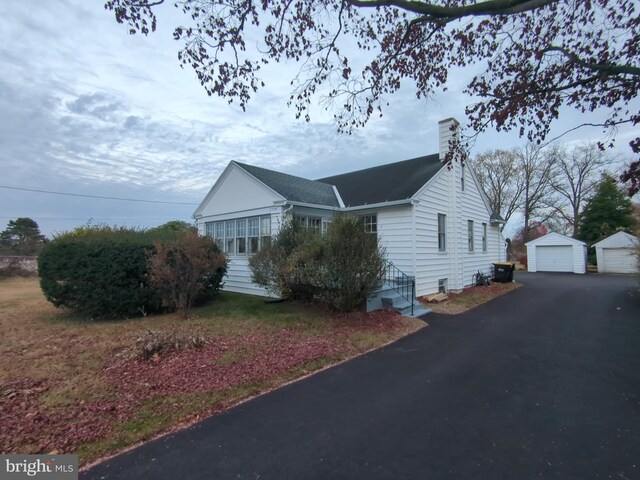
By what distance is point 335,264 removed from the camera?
8344 millimetres

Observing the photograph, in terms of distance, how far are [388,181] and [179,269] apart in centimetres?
936

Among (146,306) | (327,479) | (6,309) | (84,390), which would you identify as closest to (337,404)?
(327,479)

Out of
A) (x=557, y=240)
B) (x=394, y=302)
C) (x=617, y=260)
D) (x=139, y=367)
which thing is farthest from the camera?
(x=557, y=240)

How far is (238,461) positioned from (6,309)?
485 inches

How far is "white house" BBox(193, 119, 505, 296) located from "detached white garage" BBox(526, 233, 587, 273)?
15.5m

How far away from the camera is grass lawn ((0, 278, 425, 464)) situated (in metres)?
3.62

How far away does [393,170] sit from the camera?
16016mm

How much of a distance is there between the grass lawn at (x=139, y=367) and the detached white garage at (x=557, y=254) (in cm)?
2533

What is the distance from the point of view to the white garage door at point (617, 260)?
2611 cm

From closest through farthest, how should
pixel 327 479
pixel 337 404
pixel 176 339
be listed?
1. pixel 327 479
2. pixel 337 404
3. pixel 176 339

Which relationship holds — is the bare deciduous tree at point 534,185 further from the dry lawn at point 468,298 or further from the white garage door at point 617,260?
the dry lawn at point 468,298

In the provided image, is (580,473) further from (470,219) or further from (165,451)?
(470,219)

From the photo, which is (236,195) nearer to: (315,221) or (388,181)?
(315,221)

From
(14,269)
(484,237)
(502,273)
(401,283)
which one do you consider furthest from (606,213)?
(14,269)
